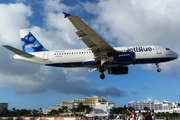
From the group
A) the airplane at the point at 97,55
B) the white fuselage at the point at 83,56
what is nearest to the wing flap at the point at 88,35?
the airplane at the point at 97,55

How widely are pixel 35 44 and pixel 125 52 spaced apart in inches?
821

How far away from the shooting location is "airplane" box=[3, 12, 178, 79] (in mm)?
33406

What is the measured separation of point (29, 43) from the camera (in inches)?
1762

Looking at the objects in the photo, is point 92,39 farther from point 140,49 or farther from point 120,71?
point 120,71

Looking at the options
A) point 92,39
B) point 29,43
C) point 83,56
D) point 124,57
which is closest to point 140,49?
point 124,57

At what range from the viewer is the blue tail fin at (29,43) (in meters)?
43.3

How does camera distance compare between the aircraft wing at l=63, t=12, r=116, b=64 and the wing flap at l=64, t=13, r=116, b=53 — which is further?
the aircraft wing at l=63, t=12, r=116, b=64

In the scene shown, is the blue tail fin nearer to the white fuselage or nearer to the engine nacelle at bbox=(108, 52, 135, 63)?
the white fuselage

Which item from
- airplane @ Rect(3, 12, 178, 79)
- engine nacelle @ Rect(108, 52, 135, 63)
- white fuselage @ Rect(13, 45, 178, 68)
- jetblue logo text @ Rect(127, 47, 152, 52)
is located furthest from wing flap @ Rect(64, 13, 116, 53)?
jetblue logo text @ Rect(127, 47, 152, 52)

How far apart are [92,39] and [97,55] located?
4.82 meters

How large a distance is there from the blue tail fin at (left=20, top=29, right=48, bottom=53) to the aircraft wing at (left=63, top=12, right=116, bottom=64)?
44.7 feet

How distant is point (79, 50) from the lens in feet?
126

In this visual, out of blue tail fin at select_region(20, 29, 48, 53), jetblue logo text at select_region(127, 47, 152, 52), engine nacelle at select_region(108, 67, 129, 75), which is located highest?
blue tail fin at select_region(20, 29, 48, 53)

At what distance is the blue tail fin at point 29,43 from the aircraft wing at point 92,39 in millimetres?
13634
